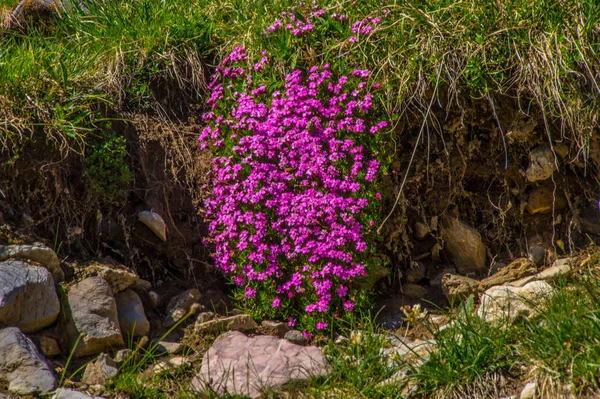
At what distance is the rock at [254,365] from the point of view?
10.8 feet

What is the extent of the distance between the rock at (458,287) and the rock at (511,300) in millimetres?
266

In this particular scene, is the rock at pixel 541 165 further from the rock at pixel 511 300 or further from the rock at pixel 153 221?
the rock at pixel 153 221

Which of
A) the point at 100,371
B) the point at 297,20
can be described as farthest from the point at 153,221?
the point at 297,20

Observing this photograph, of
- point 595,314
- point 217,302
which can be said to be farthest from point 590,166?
point 217,302

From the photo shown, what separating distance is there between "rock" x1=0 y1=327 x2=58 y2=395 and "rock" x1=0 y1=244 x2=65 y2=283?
1.58 feet

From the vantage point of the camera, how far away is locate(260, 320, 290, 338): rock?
397 cm

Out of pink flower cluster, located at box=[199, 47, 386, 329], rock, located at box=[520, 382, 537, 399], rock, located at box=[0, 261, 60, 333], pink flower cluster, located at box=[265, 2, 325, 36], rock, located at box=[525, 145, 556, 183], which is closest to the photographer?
rock, located at box=[520, 382, 537, 399]

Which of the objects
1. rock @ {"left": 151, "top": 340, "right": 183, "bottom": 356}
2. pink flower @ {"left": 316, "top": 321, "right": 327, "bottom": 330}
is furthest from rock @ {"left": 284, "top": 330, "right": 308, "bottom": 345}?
rock @ {"left": 151, "top": 340, "right": 183, "bottom": 356}

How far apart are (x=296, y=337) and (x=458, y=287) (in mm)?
1029

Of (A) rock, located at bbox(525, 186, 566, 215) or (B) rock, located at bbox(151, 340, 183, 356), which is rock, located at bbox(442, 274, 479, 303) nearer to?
(A) rock, located at bbox(525, 186, 566, 215)

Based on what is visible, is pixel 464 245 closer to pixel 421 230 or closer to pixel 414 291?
pixel 421 230

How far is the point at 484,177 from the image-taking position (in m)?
4.33

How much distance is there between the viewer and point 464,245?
170 inches

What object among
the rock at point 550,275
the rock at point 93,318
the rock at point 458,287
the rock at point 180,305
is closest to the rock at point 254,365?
the rock at point 180,305
